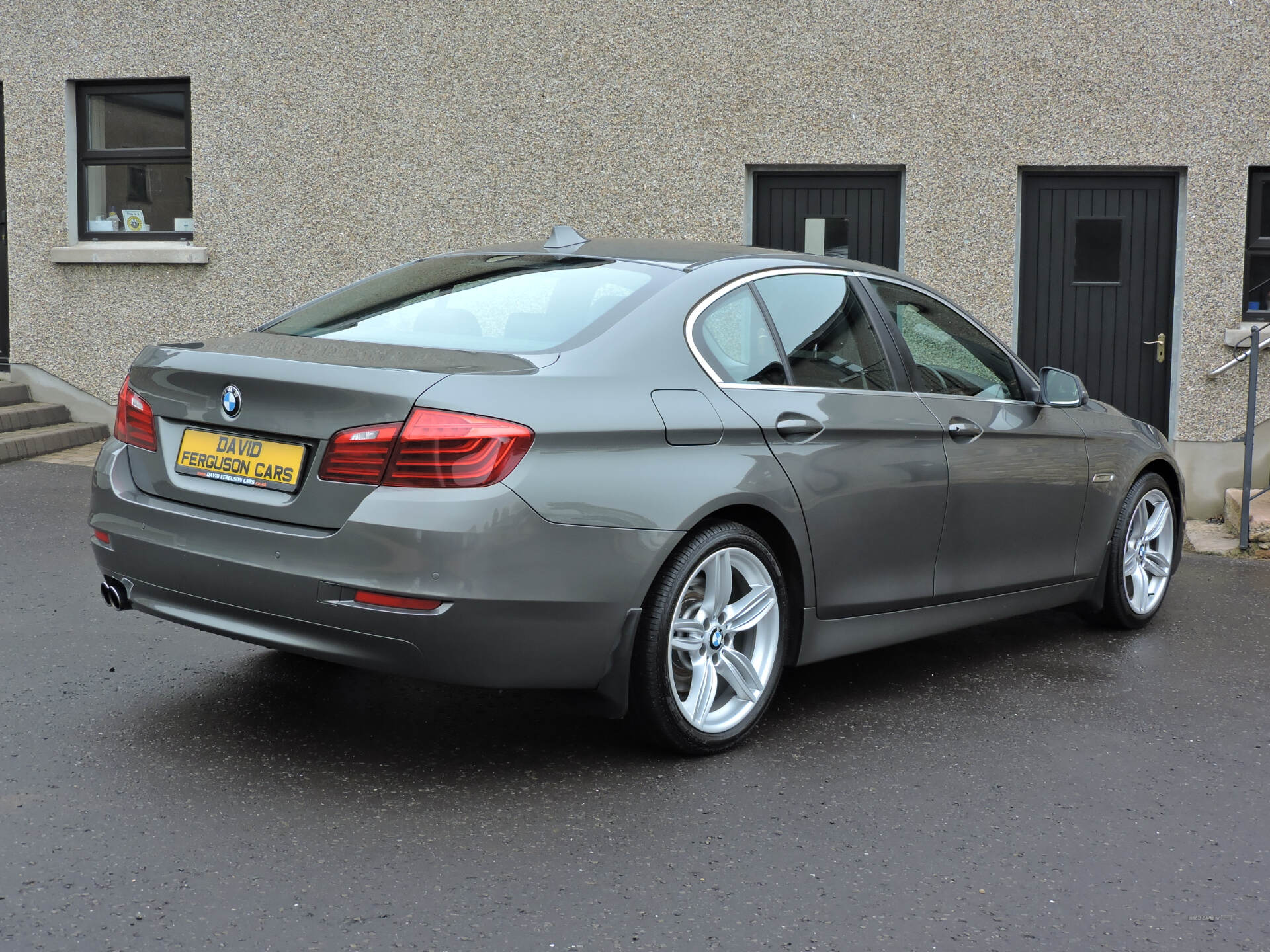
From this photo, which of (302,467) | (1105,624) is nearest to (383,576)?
(302,467)

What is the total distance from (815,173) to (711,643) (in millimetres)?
7325

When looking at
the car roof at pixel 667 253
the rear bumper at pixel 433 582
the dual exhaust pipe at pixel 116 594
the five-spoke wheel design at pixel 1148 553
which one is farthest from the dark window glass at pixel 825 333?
the dual exhaust pipe at pixel 116 594

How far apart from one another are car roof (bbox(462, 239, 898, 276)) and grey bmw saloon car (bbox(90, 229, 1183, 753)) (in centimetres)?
2

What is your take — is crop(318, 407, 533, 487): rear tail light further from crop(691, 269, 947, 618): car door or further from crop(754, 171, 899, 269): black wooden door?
crop(754, 171, 899, 269): black wooden door

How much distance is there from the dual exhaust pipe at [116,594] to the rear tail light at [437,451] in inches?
37.0

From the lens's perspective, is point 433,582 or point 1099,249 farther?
point 1099,249

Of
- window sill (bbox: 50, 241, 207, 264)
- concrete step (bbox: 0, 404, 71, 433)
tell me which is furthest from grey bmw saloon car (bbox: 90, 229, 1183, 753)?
concrete step (bbox: 0, 404, 71, 433)

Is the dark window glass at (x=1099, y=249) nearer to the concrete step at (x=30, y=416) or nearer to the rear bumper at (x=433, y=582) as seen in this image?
the rear bumper at (x=433, y=582)

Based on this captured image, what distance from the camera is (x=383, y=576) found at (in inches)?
133

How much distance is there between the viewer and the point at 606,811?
140 inches

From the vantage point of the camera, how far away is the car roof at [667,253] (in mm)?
4391

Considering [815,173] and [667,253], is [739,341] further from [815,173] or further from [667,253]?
[815,173]

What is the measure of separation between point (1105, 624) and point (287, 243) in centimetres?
769

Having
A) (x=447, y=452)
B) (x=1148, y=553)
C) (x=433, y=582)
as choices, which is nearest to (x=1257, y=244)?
(x=1148, y=553)
